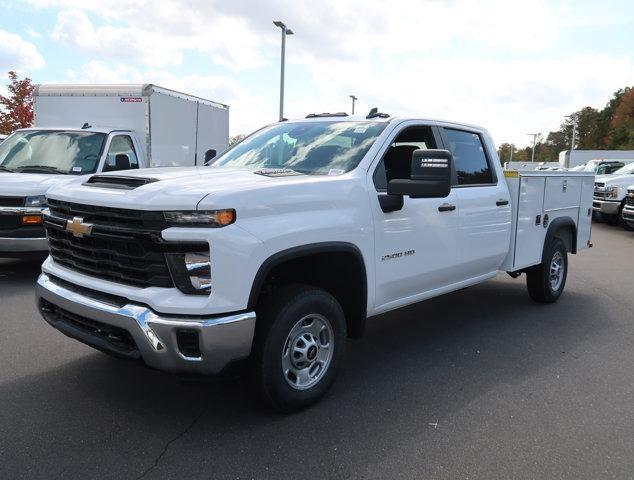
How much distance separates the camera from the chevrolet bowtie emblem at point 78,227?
3299 mm

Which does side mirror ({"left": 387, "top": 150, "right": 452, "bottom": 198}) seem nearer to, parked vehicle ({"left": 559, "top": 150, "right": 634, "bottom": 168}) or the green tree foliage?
parked vehicle ({"left": 559, "top": 150, "right": 634, "bottom": 168})

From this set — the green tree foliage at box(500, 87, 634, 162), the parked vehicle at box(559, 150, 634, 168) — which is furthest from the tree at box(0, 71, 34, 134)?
the green tree foliage at box(500, 87, 634, 162)

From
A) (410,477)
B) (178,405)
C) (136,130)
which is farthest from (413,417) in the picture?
(136,130)

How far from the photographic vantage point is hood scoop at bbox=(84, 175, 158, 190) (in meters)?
3.31

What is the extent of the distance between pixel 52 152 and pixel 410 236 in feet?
19.8

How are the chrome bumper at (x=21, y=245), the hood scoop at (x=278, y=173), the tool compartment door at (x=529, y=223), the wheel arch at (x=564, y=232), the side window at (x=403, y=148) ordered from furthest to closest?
the chrome bumper at (x=21, y=245), the wheel arch at (x=564, y=232), the tool compartment door at (x=529, y=223), the side window at (x=403, y=148), the hood scoop at (x=278, y=173)

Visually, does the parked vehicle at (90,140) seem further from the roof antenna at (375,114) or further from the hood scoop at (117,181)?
the hood scoop at (117,181)

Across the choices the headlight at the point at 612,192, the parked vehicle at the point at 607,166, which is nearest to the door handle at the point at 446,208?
the headlight at the point at 612,192

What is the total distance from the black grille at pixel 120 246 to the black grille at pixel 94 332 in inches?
10.8

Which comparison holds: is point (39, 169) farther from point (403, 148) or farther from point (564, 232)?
point (564, 232)

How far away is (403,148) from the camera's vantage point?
4641mm

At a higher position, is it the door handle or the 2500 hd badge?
the door handle

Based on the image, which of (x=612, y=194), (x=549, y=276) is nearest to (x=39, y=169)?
(x=549, y=276)

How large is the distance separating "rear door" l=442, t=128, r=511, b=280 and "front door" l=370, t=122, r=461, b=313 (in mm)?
145
